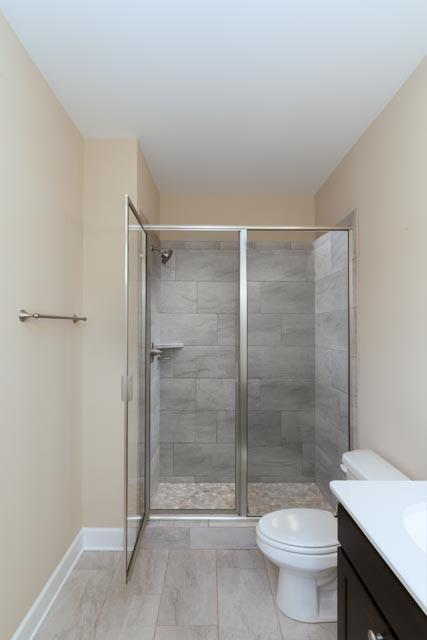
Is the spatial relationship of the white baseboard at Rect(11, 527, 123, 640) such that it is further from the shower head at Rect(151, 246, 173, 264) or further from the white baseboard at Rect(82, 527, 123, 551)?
the shower head at Rect(151, 246, 173, 264)

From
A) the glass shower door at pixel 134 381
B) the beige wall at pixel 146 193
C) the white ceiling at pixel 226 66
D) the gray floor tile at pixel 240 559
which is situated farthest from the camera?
the beige wall at pixel 146 193

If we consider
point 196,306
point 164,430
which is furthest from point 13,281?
point 164,430

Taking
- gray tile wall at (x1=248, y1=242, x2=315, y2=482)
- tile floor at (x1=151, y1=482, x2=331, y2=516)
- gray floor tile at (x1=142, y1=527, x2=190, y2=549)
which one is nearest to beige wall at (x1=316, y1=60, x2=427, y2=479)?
gray tile wall at (x1=248, y1=242, x2=315, y2=482)

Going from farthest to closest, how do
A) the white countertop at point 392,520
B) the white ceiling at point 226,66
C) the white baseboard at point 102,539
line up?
the white baseboard at point 102,539, the white ceiling at point 226,66, the white countertop at point 392,520

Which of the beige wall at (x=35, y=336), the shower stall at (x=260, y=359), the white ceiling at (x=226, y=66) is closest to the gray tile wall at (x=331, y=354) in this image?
the shower stall at (x=260, y=359)

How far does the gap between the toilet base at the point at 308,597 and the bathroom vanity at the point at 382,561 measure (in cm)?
63

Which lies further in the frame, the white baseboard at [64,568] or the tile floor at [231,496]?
the tile floor at [231,496]

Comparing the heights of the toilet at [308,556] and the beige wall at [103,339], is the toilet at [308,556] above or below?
below

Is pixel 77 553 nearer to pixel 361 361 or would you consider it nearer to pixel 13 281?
pixel 13 281

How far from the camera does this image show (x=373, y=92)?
1.95 metres

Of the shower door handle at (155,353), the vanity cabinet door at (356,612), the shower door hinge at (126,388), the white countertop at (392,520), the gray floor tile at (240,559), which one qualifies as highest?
the shower door handle at (155,353)

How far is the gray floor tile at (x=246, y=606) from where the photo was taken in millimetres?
1730

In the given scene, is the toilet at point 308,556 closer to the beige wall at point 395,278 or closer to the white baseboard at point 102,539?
the beige wall at point 395,278

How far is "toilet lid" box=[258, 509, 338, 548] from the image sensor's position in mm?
1768
